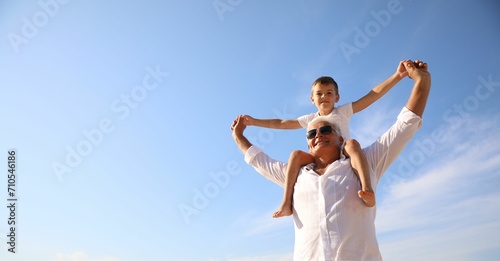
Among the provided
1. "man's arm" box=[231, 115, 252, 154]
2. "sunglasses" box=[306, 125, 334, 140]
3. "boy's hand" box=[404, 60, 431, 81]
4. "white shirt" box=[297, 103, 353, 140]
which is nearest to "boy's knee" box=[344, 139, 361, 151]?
"sunglasses" box=[306, 125, 334, 140]

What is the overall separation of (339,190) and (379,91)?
113 inches

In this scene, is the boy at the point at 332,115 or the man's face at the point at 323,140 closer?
the boy at the point at 332,115

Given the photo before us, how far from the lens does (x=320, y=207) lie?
415 centimetres

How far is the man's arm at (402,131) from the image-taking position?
4.31 meters

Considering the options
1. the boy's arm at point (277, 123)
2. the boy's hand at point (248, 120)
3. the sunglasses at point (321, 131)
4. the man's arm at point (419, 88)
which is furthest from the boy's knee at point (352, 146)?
the boy's arm at point (277, 123)

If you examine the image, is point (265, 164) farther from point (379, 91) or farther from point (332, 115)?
point (379, 91)

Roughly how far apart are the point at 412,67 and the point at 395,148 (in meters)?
1.12

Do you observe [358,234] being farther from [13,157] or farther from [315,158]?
[13,157]

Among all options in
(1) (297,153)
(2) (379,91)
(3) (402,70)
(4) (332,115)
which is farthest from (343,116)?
(1) (297,153)

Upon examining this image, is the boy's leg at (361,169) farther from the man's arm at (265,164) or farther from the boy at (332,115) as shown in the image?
the man's arm at (265,164)

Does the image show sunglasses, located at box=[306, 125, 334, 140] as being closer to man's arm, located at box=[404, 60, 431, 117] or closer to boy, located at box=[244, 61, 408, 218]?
boy, located at box=[244, 61, 408, 218]

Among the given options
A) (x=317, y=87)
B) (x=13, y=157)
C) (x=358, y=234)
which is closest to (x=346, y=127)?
(x=317, y=87)

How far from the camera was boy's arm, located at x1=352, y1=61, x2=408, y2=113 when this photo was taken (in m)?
5.34

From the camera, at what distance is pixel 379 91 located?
21.4ft
